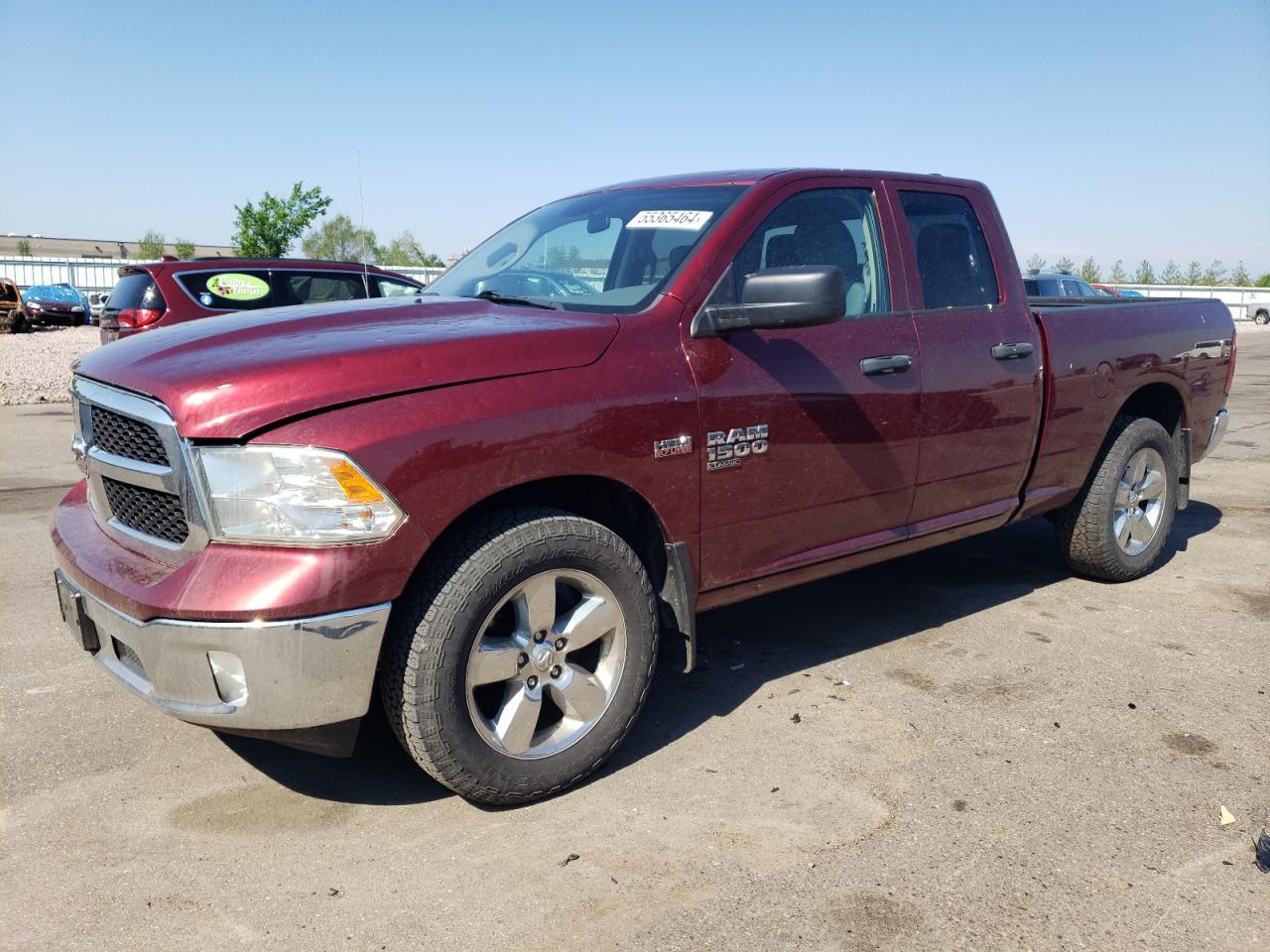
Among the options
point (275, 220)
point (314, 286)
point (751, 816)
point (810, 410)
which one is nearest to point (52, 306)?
point (275, 220)

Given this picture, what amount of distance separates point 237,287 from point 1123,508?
28.5 ft

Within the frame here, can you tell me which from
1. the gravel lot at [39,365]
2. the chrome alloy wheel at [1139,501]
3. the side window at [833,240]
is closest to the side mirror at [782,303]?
the side window at [833,240]

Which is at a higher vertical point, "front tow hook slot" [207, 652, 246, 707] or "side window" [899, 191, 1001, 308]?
"side window" [899, 191, 1001, 308]

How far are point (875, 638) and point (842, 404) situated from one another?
129 centimetres

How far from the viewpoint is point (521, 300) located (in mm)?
3697

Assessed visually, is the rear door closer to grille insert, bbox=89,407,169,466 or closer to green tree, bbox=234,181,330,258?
grille insert, bbox=89,407,169,466

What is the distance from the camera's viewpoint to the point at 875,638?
4516mm

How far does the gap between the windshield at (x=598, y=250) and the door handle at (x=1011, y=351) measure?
1.36 m

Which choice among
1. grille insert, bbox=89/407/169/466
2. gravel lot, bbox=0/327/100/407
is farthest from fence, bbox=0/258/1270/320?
grille insert, bbox=89/407/169/466

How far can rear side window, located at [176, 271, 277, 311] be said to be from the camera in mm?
10445

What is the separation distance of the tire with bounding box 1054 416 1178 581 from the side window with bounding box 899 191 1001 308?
122 centimetres

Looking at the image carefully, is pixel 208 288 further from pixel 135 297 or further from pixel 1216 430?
pixel 1216 430

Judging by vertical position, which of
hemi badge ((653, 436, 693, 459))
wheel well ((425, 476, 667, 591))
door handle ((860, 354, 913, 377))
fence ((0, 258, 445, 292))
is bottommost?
wheel well ((425, 476, 667, 591))

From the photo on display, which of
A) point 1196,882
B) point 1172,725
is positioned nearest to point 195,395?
point 1196,882
